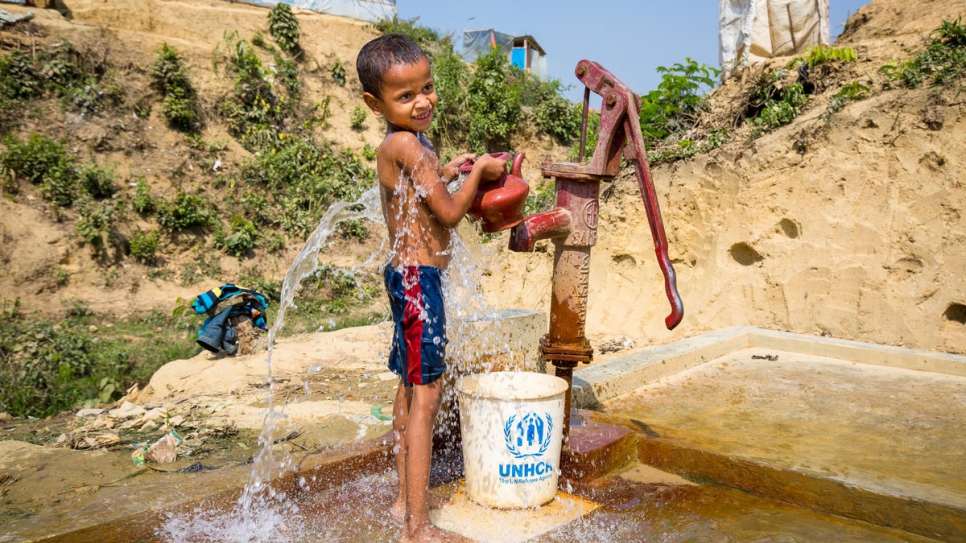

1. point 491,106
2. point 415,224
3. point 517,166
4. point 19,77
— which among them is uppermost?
point 491,106

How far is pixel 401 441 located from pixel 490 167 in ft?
3.04

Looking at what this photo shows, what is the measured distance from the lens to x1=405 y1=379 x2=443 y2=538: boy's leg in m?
1.82

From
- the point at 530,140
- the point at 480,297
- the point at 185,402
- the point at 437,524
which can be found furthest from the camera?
the point at 530,140

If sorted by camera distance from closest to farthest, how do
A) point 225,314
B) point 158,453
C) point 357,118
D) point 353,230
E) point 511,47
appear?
point 158,453, point 225,314, point 353,230, point 357,118, point 511,47

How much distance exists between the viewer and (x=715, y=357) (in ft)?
12.5

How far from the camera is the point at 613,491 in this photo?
2176 mm

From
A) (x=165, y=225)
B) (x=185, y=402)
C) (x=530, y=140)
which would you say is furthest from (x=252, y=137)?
(x=185, y=402)

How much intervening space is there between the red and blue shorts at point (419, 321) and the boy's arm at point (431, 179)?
0.63 feet

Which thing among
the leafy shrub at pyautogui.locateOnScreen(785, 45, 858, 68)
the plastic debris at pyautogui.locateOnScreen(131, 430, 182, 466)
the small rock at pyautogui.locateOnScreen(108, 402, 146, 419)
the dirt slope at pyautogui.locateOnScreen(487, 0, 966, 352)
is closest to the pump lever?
the plastic debris at pyautogui.locateOnScreen(131, 430, 182, 466)

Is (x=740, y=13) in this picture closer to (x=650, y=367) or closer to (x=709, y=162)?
(x=709, y=162)

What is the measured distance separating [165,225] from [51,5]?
477cm

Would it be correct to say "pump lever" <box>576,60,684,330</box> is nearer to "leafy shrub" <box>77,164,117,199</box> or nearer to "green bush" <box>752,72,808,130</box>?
"green bush" <box>752,72,808,130</box>

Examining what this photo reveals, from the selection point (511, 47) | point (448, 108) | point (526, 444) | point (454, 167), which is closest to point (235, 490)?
point (526, 444)

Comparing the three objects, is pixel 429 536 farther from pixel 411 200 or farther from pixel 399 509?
pixel 411 200
